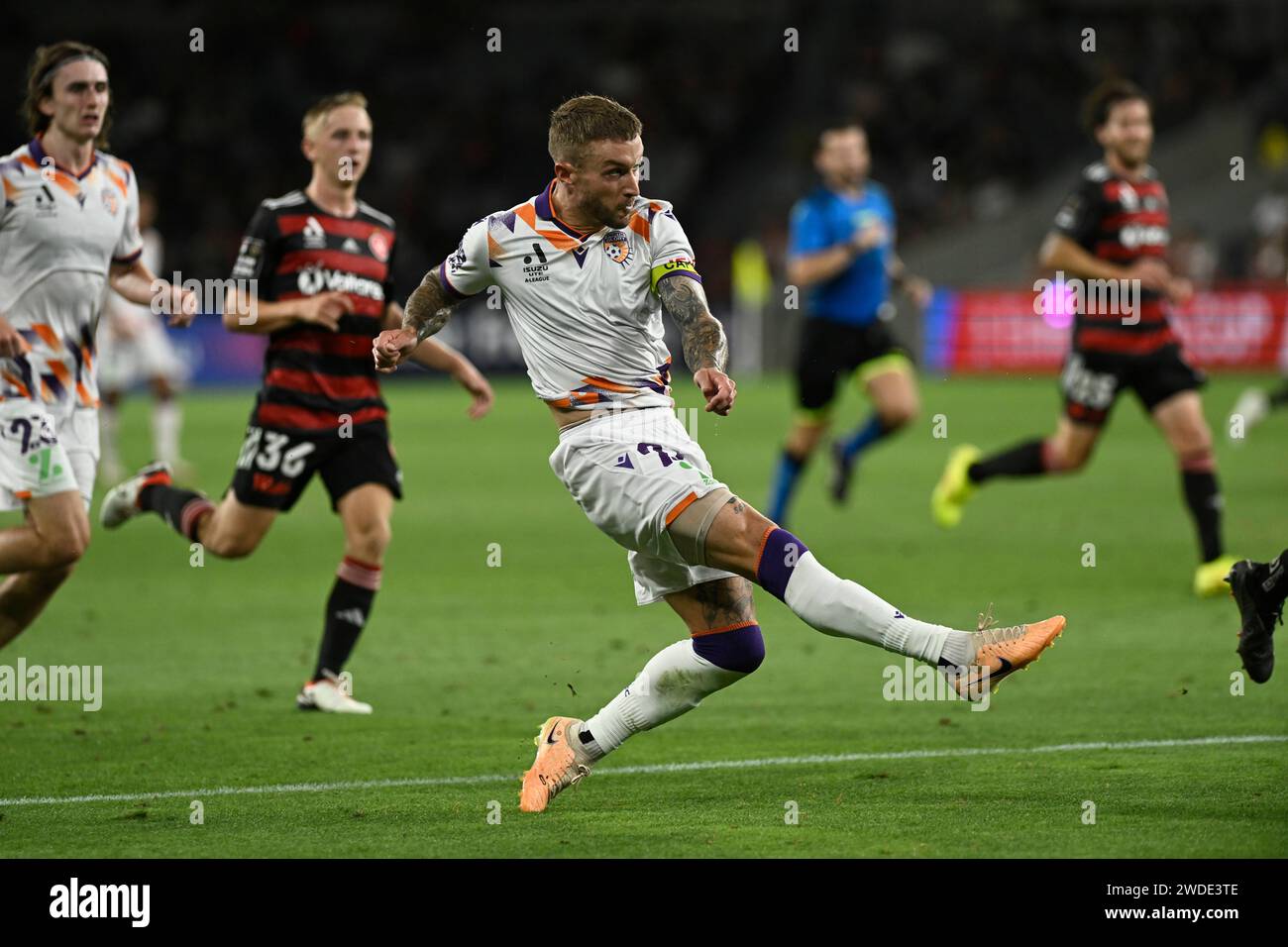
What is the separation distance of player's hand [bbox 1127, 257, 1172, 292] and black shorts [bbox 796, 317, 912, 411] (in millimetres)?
2741

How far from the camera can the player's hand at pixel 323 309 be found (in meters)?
7.90

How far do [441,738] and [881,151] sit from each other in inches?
1177

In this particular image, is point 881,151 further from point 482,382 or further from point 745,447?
point 482,382

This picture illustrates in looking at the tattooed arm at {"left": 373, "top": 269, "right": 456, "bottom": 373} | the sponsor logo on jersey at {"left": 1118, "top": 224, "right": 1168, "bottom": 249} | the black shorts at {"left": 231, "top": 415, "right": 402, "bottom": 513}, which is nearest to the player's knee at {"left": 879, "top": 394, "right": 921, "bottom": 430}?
the sponsor logo on jersey at {"left": 1118, "top": 224, "right": 1168, "bottom": 249}

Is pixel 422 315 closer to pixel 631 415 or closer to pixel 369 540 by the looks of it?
pixel 631 415

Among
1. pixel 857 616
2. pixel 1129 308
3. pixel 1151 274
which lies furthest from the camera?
pixel 1129 308

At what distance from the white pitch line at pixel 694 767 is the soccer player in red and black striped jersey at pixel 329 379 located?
1568 mm


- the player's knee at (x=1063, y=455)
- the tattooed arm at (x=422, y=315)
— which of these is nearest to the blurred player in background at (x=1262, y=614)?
the tattooed arm at (x=422, y=315)

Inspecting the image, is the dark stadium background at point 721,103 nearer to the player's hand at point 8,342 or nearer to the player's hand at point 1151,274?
the player's hand at point 1151,274

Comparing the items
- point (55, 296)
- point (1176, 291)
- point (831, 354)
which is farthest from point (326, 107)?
point (831, 354)

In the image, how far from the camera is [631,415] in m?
5.92

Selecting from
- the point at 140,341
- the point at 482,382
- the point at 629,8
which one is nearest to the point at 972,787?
the point at 482,382

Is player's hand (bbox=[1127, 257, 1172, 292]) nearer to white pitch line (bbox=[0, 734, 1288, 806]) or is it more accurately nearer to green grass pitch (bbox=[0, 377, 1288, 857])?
green grass pitch (bbox=[0, 377, 1288, 857])

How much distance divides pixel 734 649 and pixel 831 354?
7.39 metres
